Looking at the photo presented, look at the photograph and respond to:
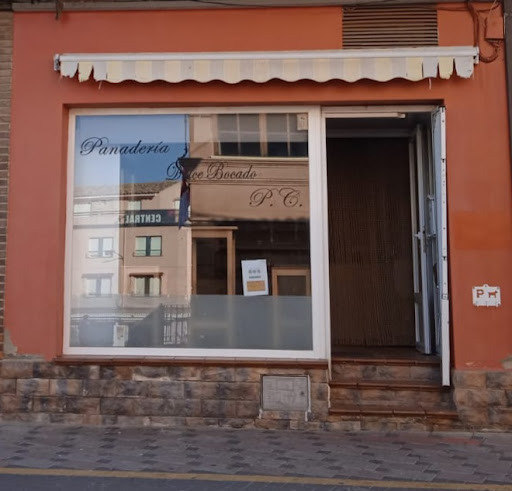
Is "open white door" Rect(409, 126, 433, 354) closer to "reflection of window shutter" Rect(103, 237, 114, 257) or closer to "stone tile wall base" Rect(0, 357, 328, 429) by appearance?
"stone tile wall base" Rect(0, 357, 328, 429)

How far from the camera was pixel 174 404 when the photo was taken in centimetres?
575

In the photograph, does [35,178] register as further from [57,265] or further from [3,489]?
[3,489]

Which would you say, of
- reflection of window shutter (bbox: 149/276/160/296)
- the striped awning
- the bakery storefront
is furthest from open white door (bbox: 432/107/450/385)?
reflection of window shutter (bbox: 149/276/160/296)

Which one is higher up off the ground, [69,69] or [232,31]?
[232,31]

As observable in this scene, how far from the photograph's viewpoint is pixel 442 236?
575 cm

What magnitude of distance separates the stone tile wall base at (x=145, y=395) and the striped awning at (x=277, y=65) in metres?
2.97

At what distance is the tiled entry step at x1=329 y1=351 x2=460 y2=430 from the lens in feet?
18.3

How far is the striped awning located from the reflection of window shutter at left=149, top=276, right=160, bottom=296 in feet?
6.88

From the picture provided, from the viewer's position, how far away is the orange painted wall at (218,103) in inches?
222

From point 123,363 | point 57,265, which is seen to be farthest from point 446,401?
point 57,265

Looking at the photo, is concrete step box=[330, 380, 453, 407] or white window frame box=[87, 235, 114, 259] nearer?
concrete step box=[330, 380, 453, 407]

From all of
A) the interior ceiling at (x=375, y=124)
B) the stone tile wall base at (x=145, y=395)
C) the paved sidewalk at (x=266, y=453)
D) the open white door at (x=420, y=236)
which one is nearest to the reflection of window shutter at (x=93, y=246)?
the stone tile wall base at (x=145, y=395)

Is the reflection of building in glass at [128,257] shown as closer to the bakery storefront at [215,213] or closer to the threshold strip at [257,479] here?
the bakery storefront at [215,213]

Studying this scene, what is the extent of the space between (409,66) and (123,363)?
4.17m
